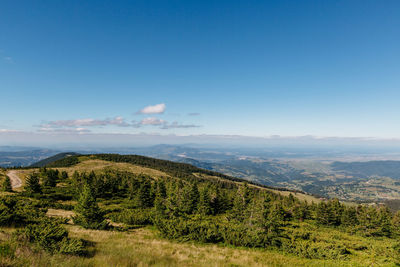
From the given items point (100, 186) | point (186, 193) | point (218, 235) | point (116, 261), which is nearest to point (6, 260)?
point (116, 261)

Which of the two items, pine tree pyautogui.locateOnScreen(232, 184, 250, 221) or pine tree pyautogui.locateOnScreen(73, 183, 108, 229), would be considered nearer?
pine tree pyautogui.locateOnScreen(73, 183, 108, 229)

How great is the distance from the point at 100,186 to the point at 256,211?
178 feet

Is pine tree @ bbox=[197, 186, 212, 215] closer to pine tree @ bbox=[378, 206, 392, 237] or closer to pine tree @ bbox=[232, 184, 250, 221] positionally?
pine tree @ bbox=[232, 184, 250, 221]

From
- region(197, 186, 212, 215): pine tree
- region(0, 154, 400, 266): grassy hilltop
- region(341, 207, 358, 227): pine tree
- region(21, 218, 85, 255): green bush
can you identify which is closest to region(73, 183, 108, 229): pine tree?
region(0, 154, 400, 266): grassy hilltop

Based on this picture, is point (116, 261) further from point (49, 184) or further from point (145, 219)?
point (49, 184)

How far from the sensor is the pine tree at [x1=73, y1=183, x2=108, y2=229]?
2463cm

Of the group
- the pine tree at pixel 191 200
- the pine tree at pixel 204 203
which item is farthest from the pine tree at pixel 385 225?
the pine tree at pixel 191 200

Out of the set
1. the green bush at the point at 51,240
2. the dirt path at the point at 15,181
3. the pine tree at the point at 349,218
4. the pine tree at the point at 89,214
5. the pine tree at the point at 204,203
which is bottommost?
the pine tree at the point at 349,218

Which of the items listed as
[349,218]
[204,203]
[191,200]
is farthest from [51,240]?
[349,218]

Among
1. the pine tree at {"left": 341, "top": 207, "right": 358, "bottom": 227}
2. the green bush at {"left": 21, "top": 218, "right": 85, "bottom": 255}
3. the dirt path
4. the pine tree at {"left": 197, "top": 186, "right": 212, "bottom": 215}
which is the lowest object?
the pine tree at {"left": 341, "top": 207, "right": 358, "bottom": 227}

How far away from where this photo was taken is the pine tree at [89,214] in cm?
2463

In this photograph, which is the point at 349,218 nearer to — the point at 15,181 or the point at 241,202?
the point at 241,202

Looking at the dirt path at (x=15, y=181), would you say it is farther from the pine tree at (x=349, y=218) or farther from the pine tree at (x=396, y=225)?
the pine tree at (x=396, y=225)

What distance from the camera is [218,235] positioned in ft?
77.5
